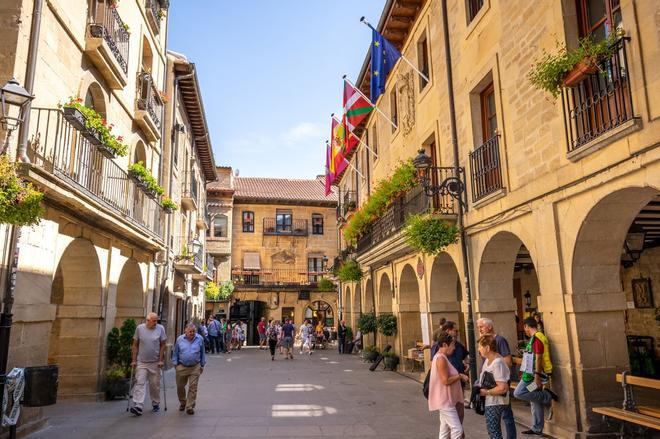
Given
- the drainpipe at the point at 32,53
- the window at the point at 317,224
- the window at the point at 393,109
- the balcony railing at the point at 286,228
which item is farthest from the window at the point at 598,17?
the window at the point at 317,224

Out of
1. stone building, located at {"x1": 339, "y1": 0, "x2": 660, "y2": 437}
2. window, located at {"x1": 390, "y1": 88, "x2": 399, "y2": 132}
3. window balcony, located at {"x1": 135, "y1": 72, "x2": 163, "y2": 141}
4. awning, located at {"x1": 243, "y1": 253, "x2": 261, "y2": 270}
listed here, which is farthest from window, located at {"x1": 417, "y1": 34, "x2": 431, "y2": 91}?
awning, located at {"x1": 243, "y1": 253, "x2": 261, "y2": 270}

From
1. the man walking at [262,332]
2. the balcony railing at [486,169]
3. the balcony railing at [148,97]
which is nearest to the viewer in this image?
the balcony railing at [486,169]

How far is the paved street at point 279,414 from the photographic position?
779cm

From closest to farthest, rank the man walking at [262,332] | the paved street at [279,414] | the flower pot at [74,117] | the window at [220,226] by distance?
the paved street at [279,414] < the flower pot at [74,117] < the man walking at [262,332] < the window at [220,226]

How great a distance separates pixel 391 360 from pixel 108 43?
11.9 meters

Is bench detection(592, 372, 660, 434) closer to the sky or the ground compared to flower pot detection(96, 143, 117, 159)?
closer to the ground

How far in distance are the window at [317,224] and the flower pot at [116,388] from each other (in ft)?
93.7

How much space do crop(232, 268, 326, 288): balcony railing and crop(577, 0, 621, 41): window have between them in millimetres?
30345

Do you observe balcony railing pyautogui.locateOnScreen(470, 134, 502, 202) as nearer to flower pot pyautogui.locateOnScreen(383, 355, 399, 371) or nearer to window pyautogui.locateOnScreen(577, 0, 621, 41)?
window pyautogui.locateOnScreen(577, 0, 621, 41)

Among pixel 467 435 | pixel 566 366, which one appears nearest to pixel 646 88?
pixel 566 366

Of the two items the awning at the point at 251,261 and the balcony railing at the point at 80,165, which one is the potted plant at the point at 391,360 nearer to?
the balcony railing at the point at 80,165

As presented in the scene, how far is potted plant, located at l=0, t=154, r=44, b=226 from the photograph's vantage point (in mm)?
5848

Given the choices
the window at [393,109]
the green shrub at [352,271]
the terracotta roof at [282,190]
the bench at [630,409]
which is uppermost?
the terracotta roof at [282,190]

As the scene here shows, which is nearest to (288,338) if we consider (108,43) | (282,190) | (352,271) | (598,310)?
(352,271)
